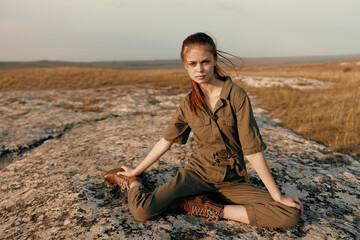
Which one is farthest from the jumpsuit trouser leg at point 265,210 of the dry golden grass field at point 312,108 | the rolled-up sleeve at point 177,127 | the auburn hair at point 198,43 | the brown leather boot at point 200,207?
the dry golden grass field at point 312,108

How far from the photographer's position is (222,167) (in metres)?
2.59

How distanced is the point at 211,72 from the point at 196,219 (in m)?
1.47

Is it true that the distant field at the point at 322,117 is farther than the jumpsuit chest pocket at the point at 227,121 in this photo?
Yes

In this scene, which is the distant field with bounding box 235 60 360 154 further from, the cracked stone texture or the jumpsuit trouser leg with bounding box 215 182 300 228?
the jumpsuit trouser leg with bounding box 215 182 300 228

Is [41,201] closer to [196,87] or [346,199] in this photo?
[196,87]

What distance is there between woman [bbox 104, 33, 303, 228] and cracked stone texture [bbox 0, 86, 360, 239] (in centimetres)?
13

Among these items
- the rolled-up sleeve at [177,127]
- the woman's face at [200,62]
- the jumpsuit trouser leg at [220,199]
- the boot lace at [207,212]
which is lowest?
the boot lace at [207,212]

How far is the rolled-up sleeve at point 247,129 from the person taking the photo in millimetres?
2305

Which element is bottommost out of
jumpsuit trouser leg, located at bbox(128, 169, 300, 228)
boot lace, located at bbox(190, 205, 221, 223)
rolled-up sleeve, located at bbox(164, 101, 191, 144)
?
boot lace, located at bbox(190, 205, 221, 223)

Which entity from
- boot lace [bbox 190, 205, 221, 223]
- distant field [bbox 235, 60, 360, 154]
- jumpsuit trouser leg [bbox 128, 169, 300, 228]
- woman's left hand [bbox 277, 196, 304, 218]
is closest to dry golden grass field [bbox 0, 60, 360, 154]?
distant field [bbox 235, 60, 360, 154]

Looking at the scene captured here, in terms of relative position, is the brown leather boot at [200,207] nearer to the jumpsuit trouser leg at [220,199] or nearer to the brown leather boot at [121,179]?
the jumpsuit trouser leg at [220,199]

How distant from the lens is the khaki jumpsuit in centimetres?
223

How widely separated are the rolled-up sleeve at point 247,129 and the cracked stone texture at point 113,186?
0.75 metres

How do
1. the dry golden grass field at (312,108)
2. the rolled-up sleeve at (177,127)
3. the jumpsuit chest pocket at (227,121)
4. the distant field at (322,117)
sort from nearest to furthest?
the jumpsuit chest pocket at (227,121)
the rolled-up sleeve at (177,127)
the distant field at (322,117)
the dry golden grass field at (312,108)
